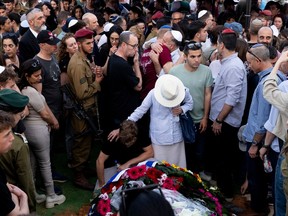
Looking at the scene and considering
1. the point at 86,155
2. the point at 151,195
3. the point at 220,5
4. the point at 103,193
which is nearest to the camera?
the point at 151,195

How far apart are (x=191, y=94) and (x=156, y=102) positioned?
0.56 metres

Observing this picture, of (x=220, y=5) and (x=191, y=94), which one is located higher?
(x=191, y=94)

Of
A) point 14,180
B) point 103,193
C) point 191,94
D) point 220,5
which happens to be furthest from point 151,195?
point 220,5

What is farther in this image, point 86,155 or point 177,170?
point 86,155

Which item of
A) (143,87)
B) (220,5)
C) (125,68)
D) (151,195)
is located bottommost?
(220,5)

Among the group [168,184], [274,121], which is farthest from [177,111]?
[168,184]

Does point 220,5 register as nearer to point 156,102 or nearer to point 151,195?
point 156,102

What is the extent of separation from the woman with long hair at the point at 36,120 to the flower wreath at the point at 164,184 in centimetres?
143

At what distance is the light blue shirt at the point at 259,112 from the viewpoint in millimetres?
4375

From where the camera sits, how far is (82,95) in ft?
17.6

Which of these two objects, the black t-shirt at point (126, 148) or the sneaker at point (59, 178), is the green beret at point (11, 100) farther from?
the sneaker at point (59, 178)

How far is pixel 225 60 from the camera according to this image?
5098 millimetres

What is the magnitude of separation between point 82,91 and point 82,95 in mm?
49

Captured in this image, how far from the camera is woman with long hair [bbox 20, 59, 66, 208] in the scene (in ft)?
15.5
